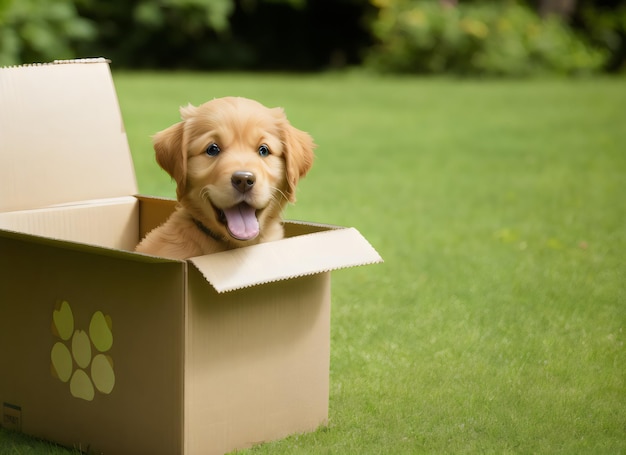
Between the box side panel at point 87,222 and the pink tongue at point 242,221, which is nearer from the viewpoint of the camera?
the pink tongue at point 242,221

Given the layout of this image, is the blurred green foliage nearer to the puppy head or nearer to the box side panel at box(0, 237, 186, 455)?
the puppy head

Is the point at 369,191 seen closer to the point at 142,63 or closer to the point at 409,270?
the point at 409,270

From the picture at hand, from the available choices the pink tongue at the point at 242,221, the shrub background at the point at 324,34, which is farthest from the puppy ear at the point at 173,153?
the shrub background at the point at 324,34

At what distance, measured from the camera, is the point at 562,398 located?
11.9 ft

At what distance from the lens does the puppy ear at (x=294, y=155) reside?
3154mm

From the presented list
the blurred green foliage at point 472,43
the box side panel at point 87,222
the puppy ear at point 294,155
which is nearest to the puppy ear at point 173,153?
the puppy ear at point 294,155

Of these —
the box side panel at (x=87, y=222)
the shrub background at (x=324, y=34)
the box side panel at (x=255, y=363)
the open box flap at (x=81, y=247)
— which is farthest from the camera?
the shrub background at (x=324, y=34)

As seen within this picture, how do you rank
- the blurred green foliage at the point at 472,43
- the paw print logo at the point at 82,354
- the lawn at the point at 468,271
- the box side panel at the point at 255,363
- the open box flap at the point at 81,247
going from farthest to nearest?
the blurred green foliage at the point at 472,43, the lawn at the point at 468,271, the paw print logo at the point at 82,354, the box side panel at the point at 255,363, the open box flap at the point at 81,247

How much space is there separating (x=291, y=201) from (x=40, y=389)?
100 centimetres

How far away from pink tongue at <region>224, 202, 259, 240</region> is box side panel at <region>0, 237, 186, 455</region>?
32 cm

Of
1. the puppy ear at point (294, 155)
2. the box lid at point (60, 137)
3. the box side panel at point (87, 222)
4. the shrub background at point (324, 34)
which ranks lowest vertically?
the shrub background at point (324, 34)

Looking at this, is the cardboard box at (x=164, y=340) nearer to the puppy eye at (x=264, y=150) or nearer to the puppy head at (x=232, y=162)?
the puppy head at (x=232, y=162)

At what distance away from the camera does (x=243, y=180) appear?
294 cm

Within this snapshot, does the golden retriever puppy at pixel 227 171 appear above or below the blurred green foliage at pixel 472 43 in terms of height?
above
